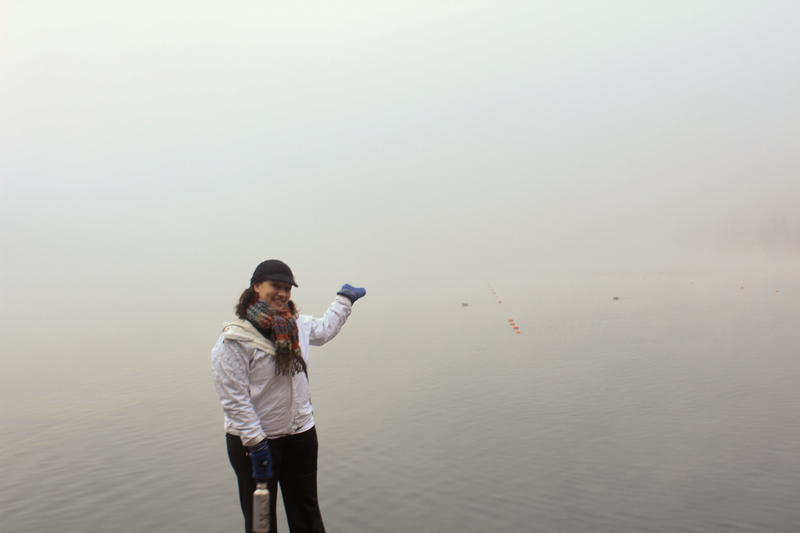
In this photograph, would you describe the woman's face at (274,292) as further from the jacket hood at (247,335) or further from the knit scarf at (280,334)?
the jacket hood at (247,335)

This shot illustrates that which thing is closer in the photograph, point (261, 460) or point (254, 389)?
point (261, 460)

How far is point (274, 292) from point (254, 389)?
1.85 feet

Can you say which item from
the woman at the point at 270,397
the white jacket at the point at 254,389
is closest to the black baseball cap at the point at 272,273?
the woman at the point at 270,397

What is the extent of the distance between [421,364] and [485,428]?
502 cm

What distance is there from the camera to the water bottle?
3273 millimetres

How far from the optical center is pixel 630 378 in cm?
998

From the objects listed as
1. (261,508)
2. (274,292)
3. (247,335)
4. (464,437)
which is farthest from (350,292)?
(464,437)

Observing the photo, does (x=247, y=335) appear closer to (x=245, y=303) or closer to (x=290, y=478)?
(x=245, y=303)

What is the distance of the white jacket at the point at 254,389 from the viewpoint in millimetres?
3213

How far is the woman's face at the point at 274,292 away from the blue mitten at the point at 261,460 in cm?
77

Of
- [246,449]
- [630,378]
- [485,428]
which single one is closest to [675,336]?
[630,378]

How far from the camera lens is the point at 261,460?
3.22 meters

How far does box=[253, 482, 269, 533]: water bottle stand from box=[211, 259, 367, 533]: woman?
0.17ft

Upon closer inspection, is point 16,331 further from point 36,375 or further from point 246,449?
point 246,449
